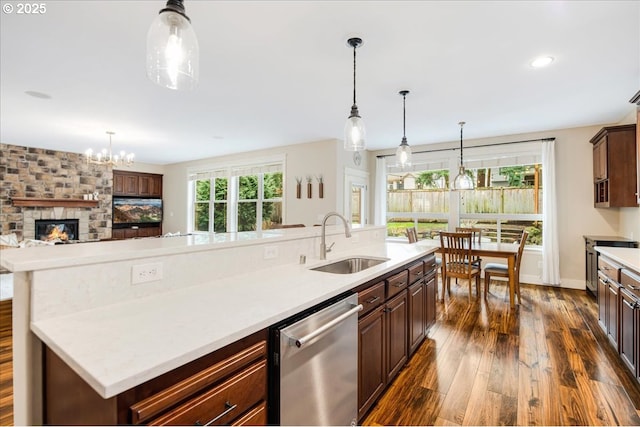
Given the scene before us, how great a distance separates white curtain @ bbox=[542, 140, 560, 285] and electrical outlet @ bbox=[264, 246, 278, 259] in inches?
197

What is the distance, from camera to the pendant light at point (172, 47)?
1229 millimetres

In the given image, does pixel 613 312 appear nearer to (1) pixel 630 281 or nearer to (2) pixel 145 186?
(1) pixel 630 281

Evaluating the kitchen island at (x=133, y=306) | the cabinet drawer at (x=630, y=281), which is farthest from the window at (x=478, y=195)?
the kitchen island at (x=133, y=306)

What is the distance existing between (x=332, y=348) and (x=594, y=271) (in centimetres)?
464

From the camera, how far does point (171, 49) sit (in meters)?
1.29

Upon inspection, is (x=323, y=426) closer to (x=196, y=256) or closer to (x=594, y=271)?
(x=196, y=256)

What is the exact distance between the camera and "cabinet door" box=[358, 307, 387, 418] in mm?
1800

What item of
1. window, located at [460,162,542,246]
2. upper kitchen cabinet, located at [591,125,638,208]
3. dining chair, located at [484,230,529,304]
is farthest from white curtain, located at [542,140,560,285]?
dining chair, located at [484,230,529,304]

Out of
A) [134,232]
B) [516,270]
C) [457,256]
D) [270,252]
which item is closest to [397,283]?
[270,252]

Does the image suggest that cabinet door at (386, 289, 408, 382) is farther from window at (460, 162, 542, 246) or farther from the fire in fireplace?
the fire in fireplace

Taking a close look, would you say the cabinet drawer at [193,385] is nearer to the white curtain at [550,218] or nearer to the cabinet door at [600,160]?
the cabinet door at [600,160]

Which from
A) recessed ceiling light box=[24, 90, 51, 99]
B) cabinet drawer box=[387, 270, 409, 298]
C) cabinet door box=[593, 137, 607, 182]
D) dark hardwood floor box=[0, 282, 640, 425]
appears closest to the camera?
dark hardwood floor box=[0, 282, 640, 425]

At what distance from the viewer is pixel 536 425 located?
1.87m

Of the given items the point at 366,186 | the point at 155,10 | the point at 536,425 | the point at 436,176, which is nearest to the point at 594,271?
the point at 436,176
